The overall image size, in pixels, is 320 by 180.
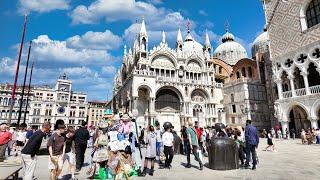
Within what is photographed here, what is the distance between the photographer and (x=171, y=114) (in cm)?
3528

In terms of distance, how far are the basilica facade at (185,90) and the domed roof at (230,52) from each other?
13216 millimetres

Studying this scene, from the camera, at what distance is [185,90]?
120 ft

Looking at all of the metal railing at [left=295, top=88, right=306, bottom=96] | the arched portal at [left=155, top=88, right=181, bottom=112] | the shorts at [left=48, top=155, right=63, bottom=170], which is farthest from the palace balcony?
the shorts at [left=48, top=155, right=63, bottom=170]

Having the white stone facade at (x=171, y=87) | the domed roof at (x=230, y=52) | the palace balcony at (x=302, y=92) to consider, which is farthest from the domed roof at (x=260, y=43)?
the palace balcony at (x=302, y=92)

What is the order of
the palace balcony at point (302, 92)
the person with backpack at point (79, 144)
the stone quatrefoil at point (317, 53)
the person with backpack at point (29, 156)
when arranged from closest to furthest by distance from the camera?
the person with backpack at point (29, 156), the person with backpack at point (79, 144), the stone quatrefoil at point (317, 53), the palace balcony at point (302, 92)

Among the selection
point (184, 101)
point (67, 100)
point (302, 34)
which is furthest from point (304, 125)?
point (67, 100)

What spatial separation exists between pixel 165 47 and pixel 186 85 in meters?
7.28

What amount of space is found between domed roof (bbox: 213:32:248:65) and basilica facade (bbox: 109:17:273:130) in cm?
1322

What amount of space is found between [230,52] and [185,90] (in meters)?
25.0

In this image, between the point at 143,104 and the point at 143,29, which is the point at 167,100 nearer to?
the point at 143,104

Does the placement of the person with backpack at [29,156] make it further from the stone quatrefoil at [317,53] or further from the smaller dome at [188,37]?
the smaller dome at [188,37]

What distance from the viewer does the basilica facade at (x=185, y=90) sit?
3369 centimetres

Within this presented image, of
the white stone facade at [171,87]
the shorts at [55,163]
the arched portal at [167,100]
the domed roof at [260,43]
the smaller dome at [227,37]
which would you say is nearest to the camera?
the shorts at [55,163]

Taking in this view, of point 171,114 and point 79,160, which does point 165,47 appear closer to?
point 171,114
